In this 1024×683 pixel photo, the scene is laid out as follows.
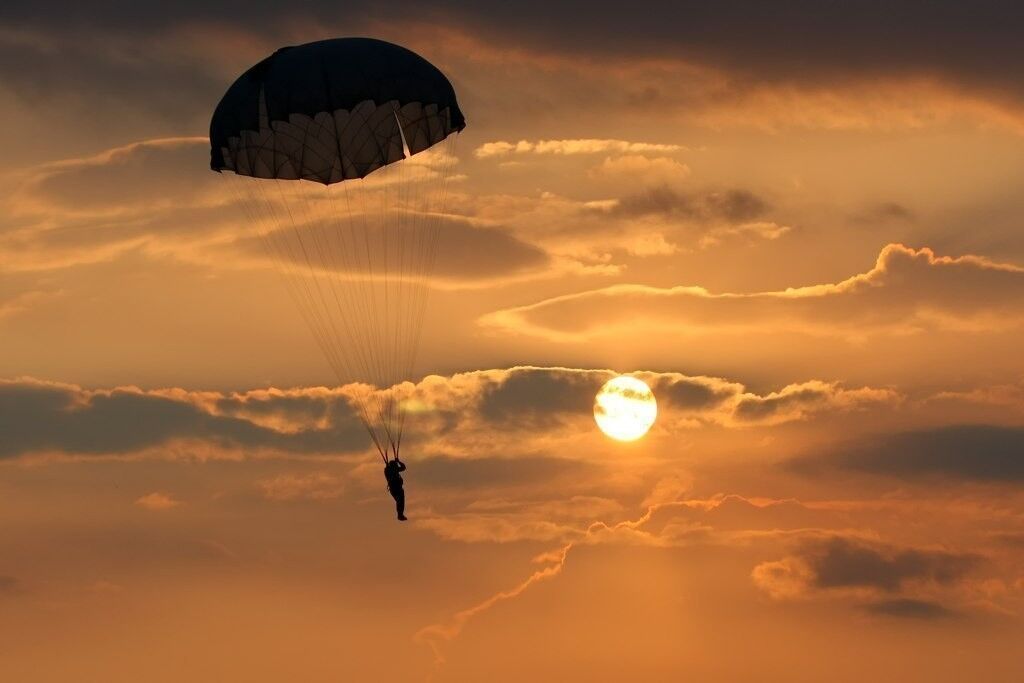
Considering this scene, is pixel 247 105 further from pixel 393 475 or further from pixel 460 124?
pixel 393 475

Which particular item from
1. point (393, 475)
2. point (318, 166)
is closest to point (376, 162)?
point (318, 166)

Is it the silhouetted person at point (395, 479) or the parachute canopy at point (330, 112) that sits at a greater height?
the parachute canopy at point (330, 112)

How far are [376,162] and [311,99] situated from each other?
421cm

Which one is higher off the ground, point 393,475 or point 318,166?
point 318,166

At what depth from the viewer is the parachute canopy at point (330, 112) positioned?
372 ft

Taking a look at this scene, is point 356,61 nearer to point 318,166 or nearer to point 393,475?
point 318,166

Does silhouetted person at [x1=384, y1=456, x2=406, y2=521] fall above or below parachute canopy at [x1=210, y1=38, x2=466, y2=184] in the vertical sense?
below

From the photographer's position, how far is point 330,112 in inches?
4459

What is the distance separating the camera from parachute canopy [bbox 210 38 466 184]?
372ft

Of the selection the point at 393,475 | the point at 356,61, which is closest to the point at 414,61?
the point at 356,61

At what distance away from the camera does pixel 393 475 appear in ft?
374

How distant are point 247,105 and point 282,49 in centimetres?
336

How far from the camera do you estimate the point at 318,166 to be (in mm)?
115250

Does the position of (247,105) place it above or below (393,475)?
above
